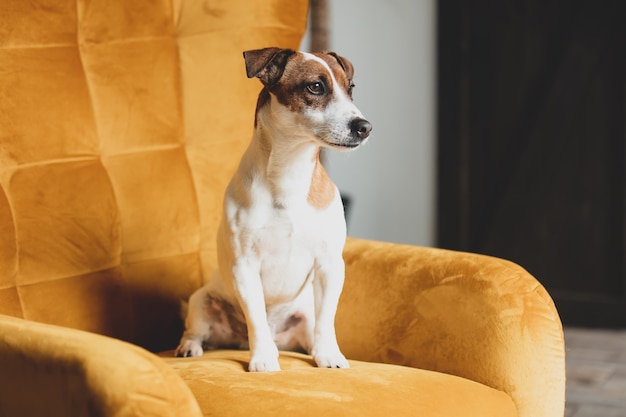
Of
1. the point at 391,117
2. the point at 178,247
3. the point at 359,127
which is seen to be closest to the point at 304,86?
the point at 359,127

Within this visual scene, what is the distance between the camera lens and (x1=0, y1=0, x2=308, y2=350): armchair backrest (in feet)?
5.58

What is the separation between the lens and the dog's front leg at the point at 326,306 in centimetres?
159

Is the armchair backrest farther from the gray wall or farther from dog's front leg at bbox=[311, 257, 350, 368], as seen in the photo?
the gray wall

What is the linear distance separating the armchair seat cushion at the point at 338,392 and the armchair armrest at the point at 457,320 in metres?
0.07

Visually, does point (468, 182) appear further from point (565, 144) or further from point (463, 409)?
A: point (463, 409)

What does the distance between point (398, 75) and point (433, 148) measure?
0.41m

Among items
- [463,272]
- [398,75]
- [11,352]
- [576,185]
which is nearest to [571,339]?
[576,185]

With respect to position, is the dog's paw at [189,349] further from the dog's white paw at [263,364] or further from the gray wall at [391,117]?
the gray wall at [391,117]

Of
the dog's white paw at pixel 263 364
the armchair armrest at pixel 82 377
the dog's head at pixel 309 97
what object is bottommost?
the dog's white paw at pixel 263 364

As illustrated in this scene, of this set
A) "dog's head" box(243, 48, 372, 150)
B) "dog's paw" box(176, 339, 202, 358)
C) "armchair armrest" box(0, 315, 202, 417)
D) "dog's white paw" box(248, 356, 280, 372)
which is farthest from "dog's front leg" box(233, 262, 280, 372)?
"armchair armrest" box(0, 315, 202, 417)

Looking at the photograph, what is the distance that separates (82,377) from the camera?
3.54 ft

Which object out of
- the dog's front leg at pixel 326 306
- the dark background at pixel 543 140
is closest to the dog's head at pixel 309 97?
the dog's front leg at pixel 326 306

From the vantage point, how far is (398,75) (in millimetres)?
3873

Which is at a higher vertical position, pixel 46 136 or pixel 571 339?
pixel 46 136
